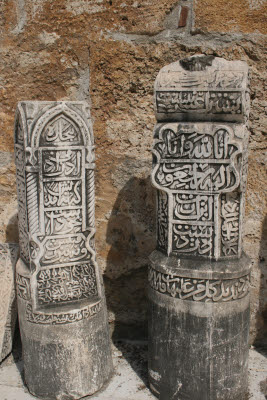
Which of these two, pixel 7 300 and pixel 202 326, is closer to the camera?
pixel 202 326

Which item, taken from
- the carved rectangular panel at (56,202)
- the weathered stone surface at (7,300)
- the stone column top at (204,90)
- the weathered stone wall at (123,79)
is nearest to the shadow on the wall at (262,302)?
the weathered stone wall at (123,79)

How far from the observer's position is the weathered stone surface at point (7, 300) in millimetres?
2418

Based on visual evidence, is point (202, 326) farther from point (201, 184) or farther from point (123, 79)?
point (123, 79)

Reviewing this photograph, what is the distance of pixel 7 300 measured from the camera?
2.42 m

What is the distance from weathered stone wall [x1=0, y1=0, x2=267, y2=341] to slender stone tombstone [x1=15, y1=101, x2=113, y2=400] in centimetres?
48

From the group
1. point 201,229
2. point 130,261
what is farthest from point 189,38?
point 130,261

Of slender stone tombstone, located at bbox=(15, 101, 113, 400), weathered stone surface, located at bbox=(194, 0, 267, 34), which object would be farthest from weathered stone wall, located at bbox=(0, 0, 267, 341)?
slender stone tombstone, located at bbox=(15, 101, 113, 400)

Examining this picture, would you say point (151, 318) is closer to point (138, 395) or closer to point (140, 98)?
point (138, 395)

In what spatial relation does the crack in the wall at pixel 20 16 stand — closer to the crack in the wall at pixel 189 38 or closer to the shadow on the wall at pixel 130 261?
the crack in the wall at pixel 189 38

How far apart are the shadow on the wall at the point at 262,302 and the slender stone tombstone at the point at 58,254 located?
91 centimetres

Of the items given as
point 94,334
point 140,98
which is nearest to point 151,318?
point 94,334

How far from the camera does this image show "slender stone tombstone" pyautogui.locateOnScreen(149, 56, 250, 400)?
1897 millimetres

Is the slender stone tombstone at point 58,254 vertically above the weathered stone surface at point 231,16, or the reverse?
the weathered stone surface at point 231,16

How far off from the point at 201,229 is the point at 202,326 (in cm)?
41
